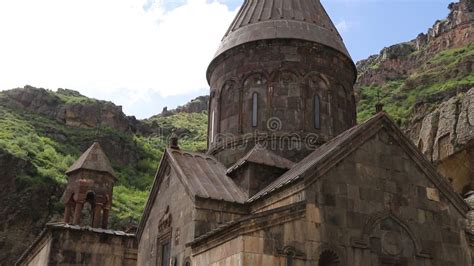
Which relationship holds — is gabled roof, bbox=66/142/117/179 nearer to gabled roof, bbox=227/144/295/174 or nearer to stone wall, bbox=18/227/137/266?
stone wall, bbox=18/227/137/266

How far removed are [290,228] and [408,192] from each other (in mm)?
2267

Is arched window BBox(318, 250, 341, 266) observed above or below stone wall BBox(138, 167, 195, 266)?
below

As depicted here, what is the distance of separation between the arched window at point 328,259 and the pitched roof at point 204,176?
2.22m

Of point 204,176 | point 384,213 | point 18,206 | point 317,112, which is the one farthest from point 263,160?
point 18,206

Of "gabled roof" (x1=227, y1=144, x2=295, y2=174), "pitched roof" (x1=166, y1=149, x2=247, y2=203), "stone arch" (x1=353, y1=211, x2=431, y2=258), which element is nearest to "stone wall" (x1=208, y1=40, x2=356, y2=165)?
"pitched roof" (x1=166, y1=149, x2=247, y2=203)

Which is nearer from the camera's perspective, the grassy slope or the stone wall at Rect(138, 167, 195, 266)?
the stone wall at Rect(138, 167, 195, 266)

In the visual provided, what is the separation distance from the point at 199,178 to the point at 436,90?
118ft

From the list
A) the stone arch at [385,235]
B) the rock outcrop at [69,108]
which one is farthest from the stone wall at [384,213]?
the rock outcrop at [69,108]

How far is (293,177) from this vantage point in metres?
8.30

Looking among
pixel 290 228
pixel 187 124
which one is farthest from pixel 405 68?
pixel 290 228

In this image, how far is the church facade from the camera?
7.74 meters

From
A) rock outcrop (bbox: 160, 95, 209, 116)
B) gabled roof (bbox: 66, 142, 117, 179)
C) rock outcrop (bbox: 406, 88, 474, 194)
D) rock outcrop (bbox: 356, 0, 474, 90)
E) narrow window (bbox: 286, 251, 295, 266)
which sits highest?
rock outcrop (bbox: 356, 0, 474, 90)

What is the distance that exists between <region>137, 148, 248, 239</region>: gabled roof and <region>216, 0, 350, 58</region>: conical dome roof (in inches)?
124

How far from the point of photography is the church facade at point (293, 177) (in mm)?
7742
